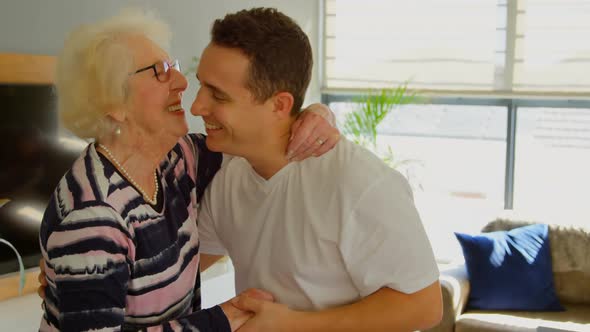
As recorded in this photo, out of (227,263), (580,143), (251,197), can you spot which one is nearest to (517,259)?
(580,143)

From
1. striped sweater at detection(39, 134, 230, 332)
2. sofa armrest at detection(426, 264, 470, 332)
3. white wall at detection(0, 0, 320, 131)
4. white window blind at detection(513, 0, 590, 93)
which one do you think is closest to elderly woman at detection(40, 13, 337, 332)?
striped sweater at detection(39, 134, 230, 332)

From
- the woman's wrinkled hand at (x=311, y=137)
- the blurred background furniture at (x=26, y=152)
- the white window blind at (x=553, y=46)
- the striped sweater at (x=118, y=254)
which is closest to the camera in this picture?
the striped sweater at (x=118, y=254)

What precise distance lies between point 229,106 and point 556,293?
11.2 feet

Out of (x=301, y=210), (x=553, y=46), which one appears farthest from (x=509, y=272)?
(x=301, y=210)

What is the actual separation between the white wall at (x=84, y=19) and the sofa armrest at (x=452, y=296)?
1.78 metres

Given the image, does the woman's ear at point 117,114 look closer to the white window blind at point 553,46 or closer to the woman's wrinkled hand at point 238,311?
the woman's wrinkled hand at point 238,311

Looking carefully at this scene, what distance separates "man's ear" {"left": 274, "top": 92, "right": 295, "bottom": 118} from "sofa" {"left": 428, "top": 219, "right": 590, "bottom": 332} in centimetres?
273

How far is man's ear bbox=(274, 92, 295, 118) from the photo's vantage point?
1.66 m

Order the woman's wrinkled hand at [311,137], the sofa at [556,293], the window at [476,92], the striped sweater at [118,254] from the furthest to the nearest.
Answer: the window at [476,92] < the sofa at [556,293] < the woman's wrinkled hand at [311,137] < the striped sweater at [118,254]

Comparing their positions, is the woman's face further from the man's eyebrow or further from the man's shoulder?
the man's shoulder

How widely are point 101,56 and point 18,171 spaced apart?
1838 mm

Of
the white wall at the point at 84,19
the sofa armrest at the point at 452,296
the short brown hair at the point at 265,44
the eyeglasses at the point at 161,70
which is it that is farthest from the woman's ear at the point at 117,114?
the sofa armrest at the point at 452,296

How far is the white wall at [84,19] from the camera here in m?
3.21

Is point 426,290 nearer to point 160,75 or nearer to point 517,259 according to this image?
point 160,75
